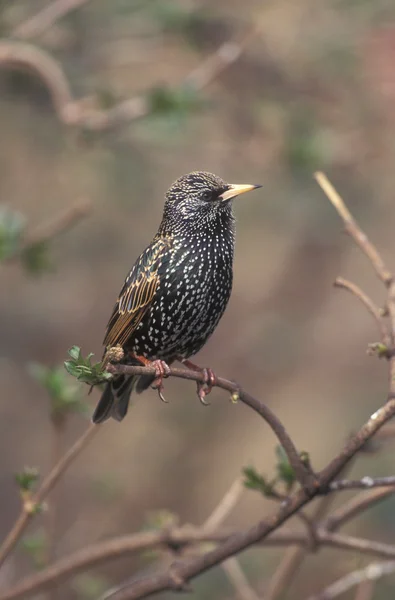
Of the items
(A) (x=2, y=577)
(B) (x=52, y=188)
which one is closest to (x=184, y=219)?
(A) (x=2, y=577)

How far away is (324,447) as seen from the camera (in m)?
7.98

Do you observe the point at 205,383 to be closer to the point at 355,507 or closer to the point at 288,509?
the point at 288,509

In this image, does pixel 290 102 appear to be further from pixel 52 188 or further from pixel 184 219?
pixel 184 219

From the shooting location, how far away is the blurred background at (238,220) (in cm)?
570

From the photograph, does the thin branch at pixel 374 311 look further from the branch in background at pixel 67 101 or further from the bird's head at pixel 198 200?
the branch in background at pixel 67 101

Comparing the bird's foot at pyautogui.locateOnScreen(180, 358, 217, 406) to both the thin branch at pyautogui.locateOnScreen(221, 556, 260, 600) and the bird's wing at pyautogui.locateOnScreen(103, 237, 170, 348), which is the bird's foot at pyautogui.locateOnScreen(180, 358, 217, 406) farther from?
the thin branch at pyautogui.locateOnScreen(221, 556, 260, 600)

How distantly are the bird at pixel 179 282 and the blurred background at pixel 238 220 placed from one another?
133cm

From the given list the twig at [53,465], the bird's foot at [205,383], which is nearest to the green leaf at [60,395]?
the twig at [53,465]

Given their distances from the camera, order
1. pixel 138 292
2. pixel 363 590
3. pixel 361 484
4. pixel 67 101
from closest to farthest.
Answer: pixel 361 484, pixel 138 292, pixel 363 590, pixel 67 101

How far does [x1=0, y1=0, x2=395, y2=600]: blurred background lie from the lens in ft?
18.7

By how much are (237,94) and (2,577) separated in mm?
3317

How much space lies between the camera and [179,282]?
3326 mm

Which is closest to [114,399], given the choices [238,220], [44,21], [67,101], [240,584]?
[240,584]

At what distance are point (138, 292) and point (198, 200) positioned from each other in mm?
373
